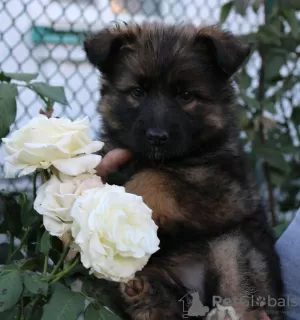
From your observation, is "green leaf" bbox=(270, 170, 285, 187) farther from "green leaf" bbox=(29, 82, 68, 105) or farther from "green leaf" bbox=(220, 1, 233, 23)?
"green leaf" bbox=(29, 82, 68, 105)

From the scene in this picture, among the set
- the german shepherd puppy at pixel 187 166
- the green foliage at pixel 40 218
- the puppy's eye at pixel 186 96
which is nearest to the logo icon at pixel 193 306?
the german shepherd puppy at pixel 187 166

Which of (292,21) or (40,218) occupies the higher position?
(40,218)

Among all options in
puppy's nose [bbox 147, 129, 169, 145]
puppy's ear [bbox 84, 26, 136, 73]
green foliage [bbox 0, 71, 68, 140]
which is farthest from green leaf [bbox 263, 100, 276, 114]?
green foliage [bbox 0, 71, 68, 140]

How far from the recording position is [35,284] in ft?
5.18

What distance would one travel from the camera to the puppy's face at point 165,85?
2.43 m

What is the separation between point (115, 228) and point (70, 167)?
270 millimetres

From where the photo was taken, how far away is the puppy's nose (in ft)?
7.70

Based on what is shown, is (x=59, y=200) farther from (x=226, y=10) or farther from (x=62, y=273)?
(x=226, y=10)

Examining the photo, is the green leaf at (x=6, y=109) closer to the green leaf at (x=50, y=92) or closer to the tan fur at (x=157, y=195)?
the green leaf at (x=50, y=92)

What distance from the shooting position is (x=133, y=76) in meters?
2.52

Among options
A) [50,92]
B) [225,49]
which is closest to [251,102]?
[225,49]

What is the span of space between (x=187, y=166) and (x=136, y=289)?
1.98ft

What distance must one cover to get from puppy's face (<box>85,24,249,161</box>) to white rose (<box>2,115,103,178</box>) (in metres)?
0.62

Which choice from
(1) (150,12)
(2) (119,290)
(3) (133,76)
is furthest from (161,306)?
(1) (150,12)
